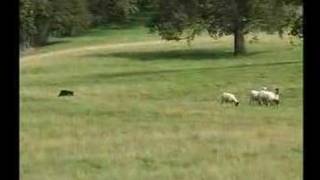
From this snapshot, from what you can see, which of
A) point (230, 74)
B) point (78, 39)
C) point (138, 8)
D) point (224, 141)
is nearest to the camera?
point (138, 8)

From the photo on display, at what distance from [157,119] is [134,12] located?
1.86 metres

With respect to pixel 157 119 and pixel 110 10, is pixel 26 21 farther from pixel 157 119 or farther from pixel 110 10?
pixel 157 119

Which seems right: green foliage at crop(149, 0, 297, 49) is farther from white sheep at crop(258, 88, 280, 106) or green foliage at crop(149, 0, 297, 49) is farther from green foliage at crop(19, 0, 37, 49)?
white sheep at crop(258, 88, 280, 106)

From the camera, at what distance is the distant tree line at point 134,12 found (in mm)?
1243

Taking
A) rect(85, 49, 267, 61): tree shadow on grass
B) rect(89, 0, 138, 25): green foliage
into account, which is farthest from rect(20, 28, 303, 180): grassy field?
rect(89, 0, 138, 25): green foliage

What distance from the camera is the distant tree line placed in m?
1.24

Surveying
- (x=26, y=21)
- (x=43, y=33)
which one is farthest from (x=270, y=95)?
(x=26, y=21)

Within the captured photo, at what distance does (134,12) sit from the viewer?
1360mm

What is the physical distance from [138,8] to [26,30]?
0.88 feet

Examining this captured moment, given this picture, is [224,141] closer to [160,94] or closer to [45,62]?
[45,62]

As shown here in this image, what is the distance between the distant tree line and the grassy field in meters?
0.07

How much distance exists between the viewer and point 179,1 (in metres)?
1.36

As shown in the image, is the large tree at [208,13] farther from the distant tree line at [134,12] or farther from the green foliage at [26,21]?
the green foliage at [26,21]
